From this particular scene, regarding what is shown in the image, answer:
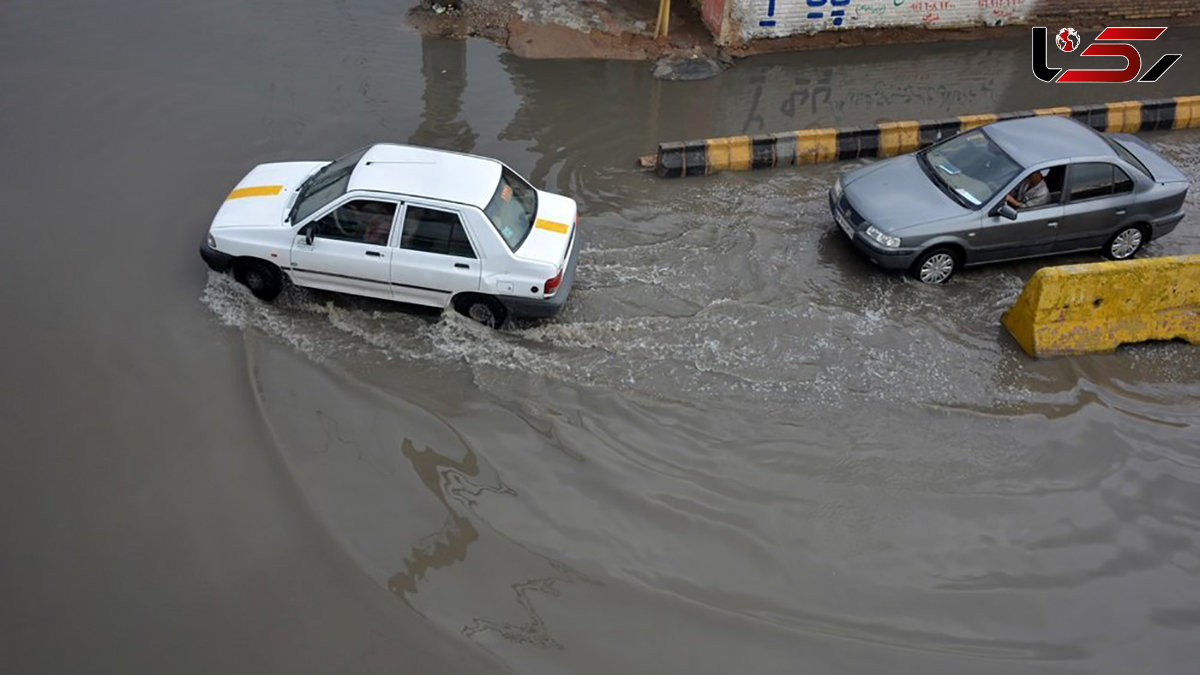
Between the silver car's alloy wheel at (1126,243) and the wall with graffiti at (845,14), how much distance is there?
22.7 ft

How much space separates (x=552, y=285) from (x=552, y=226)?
824 millimetres

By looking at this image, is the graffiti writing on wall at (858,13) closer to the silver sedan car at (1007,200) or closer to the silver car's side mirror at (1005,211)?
the silver sedan car at (1007,200)

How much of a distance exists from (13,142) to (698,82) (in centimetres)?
982

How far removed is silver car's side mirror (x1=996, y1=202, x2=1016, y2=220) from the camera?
32.9 ft

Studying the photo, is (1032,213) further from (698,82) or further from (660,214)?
(698,82)

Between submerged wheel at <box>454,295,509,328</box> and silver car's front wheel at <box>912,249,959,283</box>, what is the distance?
15.6 ft

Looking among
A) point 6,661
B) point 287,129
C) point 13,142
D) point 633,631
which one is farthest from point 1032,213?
point 13,142

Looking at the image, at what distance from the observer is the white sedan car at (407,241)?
8.78 m

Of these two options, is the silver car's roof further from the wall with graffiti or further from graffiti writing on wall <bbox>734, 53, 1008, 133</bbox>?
the wall with graffiti

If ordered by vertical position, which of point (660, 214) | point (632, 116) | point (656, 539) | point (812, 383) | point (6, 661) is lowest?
point (6, 661)

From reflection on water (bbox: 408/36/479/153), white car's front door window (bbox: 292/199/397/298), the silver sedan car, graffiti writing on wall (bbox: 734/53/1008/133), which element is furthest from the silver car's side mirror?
reflection on water (bbox: 408/36/479/153)

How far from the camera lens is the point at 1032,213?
10.2m

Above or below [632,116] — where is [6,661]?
below

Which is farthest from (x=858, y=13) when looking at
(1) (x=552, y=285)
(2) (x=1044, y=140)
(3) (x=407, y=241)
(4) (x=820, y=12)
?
(3) (x=407, y=241)
